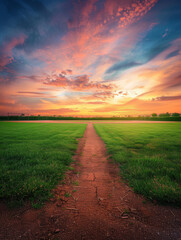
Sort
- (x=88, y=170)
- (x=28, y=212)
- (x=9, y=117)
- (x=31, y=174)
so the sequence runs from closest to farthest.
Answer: (x=28, y=212), (x=31, y=174), (x=88, y=170), (x=9, y=117)

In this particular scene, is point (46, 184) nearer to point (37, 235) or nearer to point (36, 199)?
point (36, 199)

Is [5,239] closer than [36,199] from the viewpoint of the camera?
Yes

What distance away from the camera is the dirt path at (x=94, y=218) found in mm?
1802

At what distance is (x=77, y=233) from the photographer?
1816 mm

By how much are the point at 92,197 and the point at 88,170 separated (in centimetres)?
155

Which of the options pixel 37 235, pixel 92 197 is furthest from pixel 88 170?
pixel 37 235

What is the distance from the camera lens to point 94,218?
212 cm

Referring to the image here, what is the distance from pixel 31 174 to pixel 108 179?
→ 8.28 ft

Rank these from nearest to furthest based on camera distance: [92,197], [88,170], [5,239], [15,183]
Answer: [5,239] < [92,197] < [15,183] < [88,170]

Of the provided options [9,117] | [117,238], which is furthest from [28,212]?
[9,117]

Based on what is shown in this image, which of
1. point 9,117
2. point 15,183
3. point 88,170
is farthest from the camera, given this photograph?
point 9,117

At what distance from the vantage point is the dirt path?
1.80 metres

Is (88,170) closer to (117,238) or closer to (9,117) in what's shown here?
(117,238)

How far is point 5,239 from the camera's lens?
170 cm
